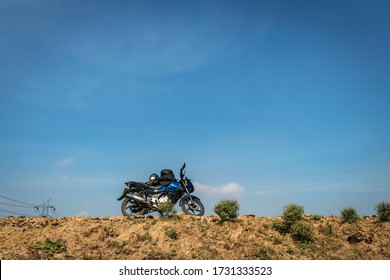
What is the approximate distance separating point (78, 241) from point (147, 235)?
2.73 meters

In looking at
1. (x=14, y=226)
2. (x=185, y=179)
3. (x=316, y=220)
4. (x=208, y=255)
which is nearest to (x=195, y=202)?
(x=185, y=179)

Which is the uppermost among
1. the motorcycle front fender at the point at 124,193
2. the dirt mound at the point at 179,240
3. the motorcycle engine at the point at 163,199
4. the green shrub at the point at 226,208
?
the motorcycle front fender at the point at 124,193

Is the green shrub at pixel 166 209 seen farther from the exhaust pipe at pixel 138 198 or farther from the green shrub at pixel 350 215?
the green shrub at pixel 350 215

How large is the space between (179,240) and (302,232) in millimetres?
5145

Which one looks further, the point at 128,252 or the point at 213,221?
the point at 213,221

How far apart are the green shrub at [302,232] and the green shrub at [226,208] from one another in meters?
2.64

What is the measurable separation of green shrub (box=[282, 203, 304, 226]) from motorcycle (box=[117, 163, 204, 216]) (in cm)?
390

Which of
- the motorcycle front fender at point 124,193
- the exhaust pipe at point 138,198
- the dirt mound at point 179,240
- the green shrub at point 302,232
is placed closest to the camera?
the dirt mound at point 179,240

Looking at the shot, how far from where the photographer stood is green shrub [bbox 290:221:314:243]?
15984mm

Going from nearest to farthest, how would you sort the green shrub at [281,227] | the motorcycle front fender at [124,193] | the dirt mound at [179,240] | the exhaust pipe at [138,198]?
the dirt mound at [179,240] < the green shrub at [281,227] < the exhaust pipe at [138,198] < the motorcycle front fender at [124,193]

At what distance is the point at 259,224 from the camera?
57.2 ft

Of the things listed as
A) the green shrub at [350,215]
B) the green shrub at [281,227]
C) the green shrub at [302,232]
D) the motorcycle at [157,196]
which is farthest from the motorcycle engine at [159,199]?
the green shrub at [350,215]

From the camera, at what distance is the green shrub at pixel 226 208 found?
17.3m

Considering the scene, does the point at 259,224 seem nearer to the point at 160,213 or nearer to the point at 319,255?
the point at 319,255
